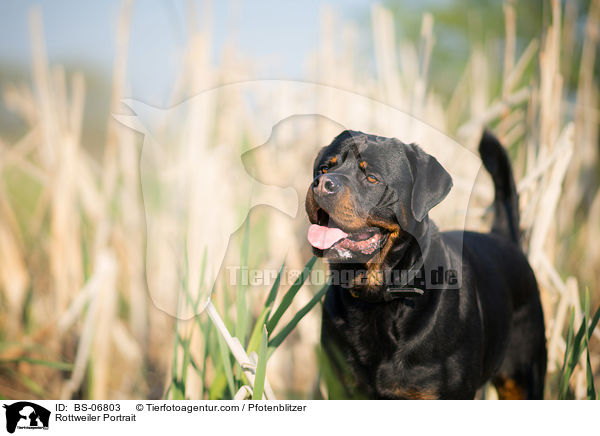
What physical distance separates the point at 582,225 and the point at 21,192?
4.04m

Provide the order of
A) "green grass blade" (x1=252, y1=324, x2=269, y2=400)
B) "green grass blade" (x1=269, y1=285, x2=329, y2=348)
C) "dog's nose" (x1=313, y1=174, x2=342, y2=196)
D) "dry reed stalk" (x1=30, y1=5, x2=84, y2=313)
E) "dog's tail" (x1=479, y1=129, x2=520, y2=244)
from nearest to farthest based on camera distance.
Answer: "dog's nose" (x1=313, y1=174, x2=342, y2=196), "green grass blade" (x1=252, y1=324, x2=269, y2=400), "green grass blade" (x1=269, y1=285, x2=329, y2=348), "dog's tail" (x1=479, y1=129, x2=520, y2=244), "dry reed stalk" (x1=30, y1=5, x2=84, y2=313)

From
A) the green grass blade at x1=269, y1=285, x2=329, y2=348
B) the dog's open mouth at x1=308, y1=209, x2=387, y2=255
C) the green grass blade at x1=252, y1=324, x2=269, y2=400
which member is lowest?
the green grass blade at x1=252, y1=324, x2=269, y2=400

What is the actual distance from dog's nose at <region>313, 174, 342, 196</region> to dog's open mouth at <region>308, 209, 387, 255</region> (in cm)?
8

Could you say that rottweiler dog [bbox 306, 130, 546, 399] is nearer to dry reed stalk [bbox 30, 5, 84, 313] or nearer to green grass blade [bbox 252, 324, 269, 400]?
green grass blade [bbox 252, 324, 269, 400]

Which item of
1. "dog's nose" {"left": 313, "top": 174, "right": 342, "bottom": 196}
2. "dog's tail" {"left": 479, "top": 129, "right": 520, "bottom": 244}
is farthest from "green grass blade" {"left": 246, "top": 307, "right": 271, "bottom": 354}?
"dog's tail" {"left": 479, "top": 129, "right": 520, "bottom": 244}

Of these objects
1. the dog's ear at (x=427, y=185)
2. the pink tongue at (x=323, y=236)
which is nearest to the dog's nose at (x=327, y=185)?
the pink tongue at (x=323, y=236)

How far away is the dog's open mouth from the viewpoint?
1.35 m

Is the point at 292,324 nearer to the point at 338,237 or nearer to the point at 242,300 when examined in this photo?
the point at 242,300

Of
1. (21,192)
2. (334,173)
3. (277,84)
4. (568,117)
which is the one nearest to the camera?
(334,173)

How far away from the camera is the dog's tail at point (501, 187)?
203 centimetres

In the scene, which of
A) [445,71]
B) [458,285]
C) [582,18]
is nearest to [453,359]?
[458,285]

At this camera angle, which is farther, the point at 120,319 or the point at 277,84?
the point at 120,319

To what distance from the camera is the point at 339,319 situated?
5.50 feet

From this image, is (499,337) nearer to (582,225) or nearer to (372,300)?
(372,300)
